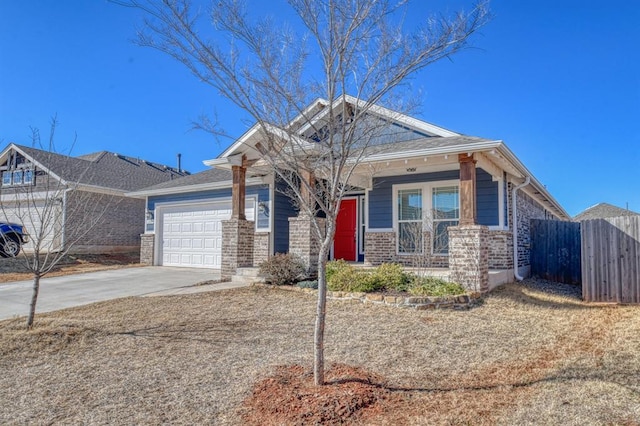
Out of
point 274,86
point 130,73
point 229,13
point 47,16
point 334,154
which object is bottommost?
point 334,154

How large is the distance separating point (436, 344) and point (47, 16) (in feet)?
31.3

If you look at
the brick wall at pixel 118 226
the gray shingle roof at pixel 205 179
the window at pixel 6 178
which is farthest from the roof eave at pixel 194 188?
the window at pixel 6 178

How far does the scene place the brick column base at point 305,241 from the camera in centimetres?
948

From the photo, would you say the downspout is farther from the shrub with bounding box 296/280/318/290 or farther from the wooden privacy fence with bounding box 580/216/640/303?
the shrub with bounding box 296/280/318/290

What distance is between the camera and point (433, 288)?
24.9 feet

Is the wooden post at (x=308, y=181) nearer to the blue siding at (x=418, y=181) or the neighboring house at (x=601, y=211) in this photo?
the blue siding at (x=418, y=181)

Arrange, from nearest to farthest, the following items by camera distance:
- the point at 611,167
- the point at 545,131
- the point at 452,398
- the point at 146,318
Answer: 1. the point at 452,398
2. the point at 146,318
3. the point at 545,131
4. the point at 611,167

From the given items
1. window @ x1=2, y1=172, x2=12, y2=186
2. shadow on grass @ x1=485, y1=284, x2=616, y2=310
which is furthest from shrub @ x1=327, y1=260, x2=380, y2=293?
window @ x1=2, y1=172, x2=12, y2=186

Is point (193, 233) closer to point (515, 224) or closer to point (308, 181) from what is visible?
point (308, 181)

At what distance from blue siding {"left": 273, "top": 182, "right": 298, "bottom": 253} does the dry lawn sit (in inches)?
221

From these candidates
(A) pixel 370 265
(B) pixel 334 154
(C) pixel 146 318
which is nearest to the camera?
(B) pixel 334 154

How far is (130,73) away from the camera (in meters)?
8.72

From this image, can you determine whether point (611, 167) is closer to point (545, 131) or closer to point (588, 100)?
point (545, 131)

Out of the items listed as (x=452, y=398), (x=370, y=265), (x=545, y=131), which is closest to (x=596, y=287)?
(x=370, y=265)
